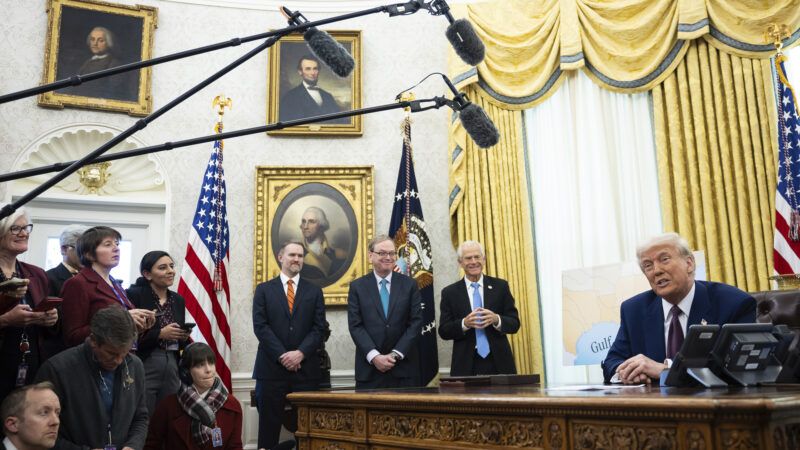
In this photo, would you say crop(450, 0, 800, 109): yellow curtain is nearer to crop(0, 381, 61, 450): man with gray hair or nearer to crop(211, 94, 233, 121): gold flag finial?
crop(211, 94, 233, 121): gold flag finial

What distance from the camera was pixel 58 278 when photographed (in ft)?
14.4

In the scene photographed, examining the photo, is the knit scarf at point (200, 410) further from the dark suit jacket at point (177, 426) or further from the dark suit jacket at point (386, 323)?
the dark suit jacket at point (386, 323)

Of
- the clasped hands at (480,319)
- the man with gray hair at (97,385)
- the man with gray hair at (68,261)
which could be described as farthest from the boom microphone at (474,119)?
the man with gray hair at (68,261)

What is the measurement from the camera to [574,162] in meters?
6.49

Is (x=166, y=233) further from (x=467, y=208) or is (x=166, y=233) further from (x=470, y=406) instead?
(x=470, y=406)

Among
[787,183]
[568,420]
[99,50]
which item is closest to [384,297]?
[787,183]

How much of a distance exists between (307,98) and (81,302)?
361cm

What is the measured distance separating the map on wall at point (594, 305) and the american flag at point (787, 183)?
1.80ft

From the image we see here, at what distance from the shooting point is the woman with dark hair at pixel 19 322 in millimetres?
3221

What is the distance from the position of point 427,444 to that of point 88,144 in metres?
5.04

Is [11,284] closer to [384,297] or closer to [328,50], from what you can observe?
[328,50]

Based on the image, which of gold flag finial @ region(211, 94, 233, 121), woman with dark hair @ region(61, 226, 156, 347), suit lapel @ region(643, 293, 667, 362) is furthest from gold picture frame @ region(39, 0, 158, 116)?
suit lapel @ region(643, 293, 667, 362)

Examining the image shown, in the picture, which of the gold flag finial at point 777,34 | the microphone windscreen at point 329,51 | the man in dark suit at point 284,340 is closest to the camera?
the microphone windscreen at point 329,51

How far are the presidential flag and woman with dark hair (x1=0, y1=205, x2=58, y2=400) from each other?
3027 millimetres
